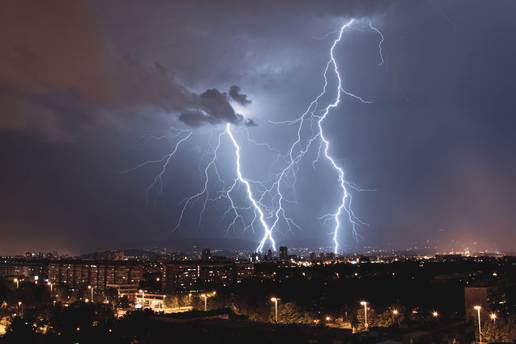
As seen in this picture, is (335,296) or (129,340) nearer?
(129,340)

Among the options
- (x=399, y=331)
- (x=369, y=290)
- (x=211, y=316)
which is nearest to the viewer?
(x=399, y=331)

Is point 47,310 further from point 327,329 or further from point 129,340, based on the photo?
point 327,329

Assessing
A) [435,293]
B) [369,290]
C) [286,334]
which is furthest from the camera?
[369,290]

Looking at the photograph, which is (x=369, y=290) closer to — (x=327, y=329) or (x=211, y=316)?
(x=211, y=316)

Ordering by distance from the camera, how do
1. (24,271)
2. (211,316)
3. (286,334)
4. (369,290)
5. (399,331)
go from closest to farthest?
(286,334)
(399,331)
(211,316)
(369,290)
(24,271)

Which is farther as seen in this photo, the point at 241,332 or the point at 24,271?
the point at 24,271

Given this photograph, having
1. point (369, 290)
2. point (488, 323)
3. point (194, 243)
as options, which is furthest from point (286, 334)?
point (194, 243)

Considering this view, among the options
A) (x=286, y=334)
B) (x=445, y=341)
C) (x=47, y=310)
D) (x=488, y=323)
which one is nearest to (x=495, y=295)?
(x=488, y=323)

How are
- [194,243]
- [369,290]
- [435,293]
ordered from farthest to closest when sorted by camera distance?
[194,243]
[369,290]
[435,293]
